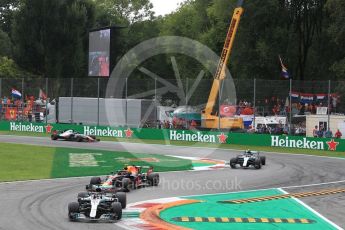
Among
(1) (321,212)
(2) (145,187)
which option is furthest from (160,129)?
(1) (321,212)

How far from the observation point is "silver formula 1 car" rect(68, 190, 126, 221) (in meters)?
14.7

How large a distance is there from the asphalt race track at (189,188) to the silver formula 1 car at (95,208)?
354mm

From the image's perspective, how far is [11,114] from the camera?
2259 inches

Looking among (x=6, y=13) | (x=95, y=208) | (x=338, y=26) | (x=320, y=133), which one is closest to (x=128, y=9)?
(x=6, y=13)

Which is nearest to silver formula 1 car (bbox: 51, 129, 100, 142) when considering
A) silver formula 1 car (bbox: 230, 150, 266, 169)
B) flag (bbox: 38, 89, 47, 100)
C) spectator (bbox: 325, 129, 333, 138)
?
flag (bbox: 38, 89, 47, 100)

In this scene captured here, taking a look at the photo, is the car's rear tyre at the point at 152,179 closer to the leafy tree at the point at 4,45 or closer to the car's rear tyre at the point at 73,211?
the car's rear tyre at the point at 73,211

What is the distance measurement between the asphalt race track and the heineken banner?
5.41 m

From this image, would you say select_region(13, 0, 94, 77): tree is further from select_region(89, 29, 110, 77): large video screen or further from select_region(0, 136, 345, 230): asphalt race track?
select_region(0, 136, 345, 230): asphalt race track

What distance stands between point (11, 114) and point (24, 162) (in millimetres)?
28814

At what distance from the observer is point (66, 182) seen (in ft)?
74.5

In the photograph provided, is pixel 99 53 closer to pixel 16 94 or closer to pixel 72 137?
pixel 16 94

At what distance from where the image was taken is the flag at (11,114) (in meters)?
56.9

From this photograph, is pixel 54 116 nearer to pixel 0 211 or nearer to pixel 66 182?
pixel 66 182

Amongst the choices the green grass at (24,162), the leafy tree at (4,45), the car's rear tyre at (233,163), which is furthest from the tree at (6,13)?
the car's rear tyre at (233,163)
